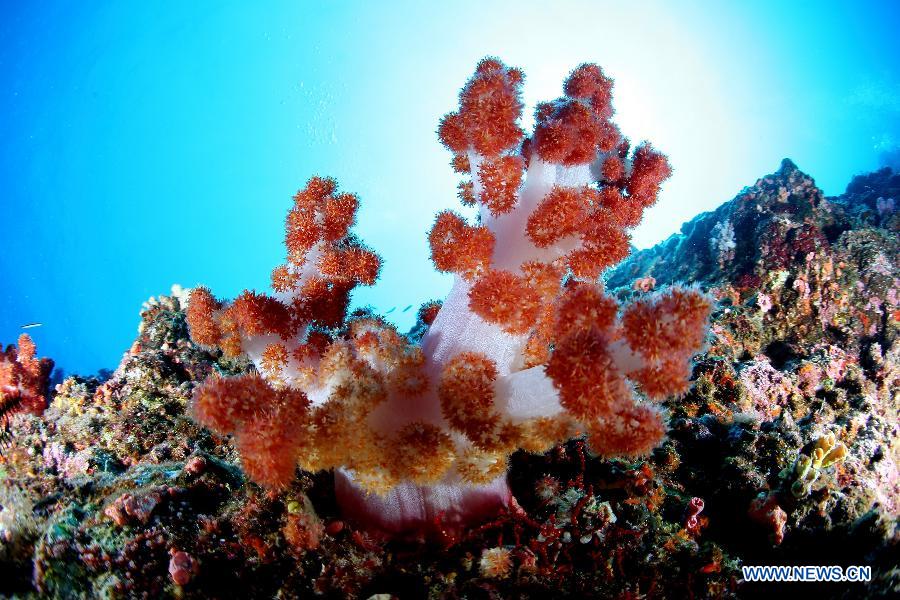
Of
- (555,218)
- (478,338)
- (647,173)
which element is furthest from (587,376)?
(647,173)

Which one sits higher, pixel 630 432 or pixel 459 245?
pixel 459 245

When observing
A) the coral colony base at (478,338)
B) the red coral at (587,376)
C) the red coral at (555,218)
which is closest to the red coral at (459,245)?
the coral colony base at (478,338)

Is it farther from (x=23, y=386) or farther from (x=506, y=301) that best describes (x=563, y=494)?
(x=23, y=386)

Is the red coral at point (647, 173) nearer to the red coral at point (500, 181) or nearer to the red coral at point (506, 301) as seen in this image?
the red coral at point (500, 181)

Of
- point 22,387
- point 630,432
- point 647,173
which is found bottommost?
point 630,432

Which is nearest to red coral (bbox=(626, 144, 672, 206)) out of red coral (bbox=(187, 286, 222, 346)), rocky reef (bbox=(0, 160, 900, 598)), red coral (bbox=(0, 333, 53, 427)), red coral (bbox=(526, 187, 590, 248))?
red coral (bbox=(526, 187, 590, 248))

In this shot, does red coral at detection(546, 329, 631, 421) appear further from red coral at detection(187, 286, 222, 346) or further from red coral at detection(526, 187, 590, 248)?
red coral at detection(187, 286, 222, 346)
